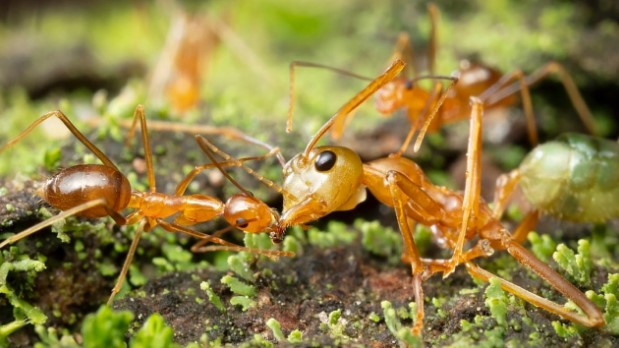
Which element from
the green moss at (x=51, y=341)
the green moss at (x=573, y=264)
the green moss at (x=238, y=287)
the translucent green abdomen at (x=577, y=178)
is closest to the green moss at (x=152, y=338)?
the green moss at (x=51, y=341)

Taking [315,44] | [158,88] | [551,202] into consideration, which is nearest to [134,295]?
[551,202]

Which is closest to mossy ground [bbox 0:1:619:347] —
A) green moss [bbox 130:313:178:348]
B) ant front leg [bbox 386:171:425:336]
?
ant front leg [bbox 386:171:425:336]

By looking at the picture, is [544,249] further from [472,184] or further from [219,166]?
[219,166]

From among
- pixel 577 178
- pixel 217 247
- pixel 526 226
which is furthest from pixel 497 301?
pixel 217 247

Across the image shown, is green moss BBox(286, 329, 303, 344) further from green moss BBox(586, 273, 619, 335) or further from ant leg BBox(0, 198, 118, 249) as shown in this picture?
green moss BBox(586, 273, 619, 335)

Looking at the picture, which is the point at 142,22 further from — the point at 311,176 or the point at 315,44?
the point at 311,176

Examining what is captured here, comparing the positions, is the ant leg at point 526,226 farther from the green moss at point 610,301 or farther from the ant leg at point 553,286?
the green moss at point 610,301
